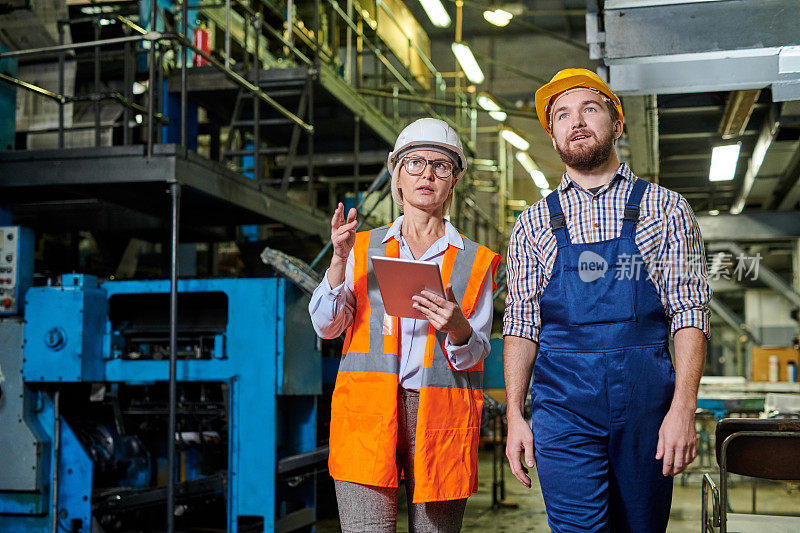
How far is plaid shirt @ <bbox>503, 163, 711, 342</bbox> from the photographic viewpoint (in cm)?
242

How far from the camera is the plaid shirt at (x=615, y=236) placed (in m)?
A: 2.42

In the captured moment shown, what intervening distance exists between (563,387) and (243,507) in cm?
335

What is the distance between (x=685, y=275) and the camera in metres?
2.43

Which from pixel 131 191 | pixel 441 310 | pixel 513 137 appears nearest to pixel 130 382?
pixel 131 191

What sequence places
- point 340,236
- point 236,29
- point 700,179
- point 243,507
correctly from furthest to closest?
point 236,29 < point 700,179 < point 243,507 < point 340,236

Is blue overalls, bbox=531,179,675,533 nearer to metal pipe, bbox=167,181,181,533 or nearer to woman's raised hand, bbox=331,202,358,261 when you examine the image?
woman's raised hand, bbox=331,202,358,261

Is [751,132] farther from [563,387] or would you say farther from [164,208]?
[563,387]

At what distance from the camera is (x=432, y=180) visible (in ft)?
9.24

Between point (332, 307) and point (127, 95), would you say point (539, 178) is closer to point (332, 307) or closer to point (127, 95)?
point (127, 95)

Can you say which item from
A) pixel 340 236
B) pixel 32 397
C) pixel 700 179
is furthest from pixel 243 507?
pixel 700 179

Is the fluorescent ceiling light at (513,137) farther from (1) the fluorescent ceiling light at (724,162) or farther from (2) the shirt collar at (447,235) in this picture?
(2) the shirt collar at (447,235)

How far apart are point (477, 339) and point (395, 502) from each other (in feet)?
1.93

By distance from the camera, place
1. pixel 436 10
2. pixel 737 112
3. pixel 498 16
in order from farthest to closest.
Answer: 1. pixel 436 10
2. pixel 498 16
3. pixel 737 112

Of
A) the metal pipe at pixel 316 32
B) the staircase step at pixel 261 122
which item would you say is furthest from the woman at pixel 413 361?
the metal pipe at pixel 316 32
